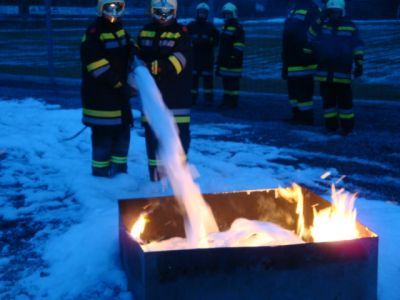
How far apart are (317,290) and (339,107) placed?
6.03m

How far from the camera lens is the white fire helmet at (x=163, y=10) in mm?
6055

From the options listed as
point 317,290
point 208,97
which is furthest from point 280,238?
point 208,97

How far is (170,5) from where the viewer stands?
19.9 feet

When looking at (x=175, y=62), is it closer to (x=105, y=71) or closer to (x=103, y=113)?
(x=105, y=71)

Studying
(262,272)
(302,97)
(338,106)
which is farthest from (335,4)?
(262,272)

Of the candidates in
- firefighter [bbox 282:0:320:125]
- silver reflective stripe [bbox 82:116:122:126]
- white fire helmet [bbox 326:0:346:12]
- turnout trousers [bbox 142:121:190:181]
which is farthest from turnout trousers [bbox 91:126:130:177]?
firefighter [bbox 282:0:320:125]

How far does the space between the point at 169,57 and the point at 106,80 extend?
63 centimetres

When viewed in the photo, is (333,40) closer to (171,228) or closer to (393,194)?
(393,194)

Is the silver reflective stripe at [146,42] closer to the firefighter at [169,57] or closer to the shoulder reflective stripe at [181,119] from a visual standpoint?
the firefighter at [169,57]

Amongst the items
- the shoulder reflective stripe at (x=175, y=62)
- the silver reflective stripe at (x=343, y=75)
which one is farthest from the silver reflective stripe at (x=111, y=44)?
the silver reflective stripe at (x=343, y=75)

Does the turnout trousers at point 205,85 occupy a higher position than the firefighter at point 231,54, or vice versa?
the firefighter at point 231,54

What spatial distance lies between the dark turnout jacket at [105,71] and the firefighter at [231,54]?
5797 millimetres

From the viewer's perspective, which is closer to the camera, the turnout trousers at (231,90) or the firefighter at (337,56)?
the firefighter at (337,56)

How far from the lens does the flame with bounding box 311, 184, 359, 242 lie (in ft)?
13.6
